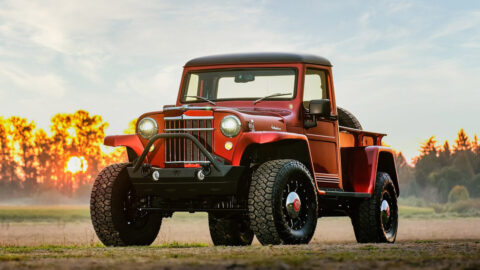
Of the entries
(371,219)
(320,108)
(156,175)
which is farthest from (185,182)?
(371,219)

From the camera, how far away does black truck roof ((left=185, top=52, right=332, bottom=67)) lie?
11727mm

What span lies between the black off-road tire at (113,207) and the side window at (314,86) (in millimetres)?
2929

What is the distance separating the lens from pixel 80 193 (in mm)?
89812

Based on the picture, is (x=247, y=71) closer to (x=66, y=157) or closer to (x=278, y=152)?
(x=278, y=152)

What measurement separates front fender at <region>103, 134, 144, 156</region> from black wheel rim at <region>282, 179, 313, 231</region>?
2.14 meters

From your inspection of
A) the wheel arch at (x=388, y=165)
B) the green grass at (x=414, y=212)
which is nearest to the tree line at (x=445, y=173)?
the green grass at (x=414, y=212)

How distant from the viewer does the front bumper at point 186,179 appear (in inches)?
393

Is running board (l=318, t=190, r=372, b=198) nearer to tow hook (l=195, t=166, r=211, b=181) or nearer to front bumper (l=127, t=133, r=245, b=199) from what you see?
front bumper (l=127, t=133, r=245, b=199)

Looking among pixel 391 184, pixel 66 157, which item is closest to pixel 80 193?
pixel 66 157

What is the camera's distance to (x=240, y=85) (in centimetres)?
1184

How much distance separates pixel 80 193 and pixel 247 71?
265ft

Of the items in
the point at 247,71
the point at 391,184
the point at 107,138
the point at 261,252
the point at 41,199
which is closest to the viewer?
the point at 261,252

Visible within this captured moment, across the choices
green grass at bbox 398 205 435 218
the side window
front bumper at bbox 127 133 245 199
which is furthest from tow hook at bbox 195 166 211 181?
green grass at bbox 398 205 435 218

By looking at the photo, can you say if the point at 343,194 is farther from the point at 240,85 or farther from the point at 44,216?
the point at 44,216
